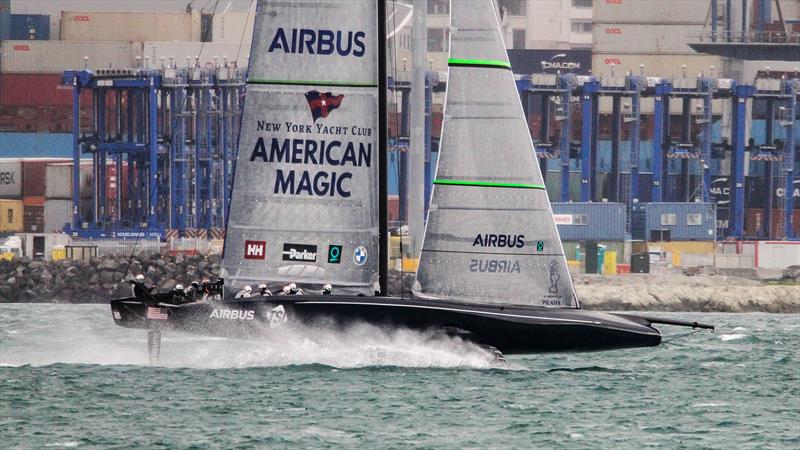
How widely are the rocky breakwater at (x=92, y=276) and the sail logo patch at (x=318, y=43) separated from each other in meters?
29.1

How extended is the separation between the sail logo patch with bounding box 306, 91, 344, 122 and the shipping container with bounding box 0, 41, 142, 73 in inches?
3022

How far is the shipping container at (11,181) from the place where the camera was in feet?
269

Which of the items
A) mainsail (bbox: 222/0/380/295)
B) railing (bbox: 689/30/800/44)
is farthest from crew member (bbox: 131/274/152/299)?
railing (bbox: 689/30/800/44)

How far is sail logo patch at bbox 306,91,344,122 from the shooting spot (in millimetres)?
22422

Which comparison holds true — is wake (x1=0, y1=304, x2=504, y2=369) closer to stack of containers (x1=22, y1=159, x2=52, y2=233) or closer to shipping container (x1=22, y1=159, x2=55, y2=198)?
stack of containers (x1=22, y1=159, x2=52, y2=233)

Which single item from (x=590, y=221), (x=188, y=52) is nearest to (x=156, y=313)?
(x=590, y=221)

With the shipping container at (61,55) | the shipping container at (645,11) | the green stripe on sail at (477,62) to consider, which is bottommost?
the green stripe on sail at (477,62)

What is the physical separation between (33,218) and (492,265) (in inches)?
2449

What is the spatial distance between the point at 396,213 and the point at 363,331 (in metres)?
58.4

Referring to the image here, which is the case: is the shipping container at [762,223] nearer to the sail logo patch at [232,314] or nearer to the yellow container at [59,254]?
the yellow container at [59,254]

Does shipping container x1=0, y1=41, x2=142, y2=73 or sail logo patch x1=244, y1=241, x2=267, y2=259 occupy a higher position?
shipping container x1=0, y1=41, x2=142, y2=73

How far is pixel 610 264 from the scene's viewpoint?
6488 centimetres

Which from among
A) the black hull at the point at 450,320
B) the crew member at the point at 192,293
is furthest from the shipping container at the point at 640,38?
the black hull at the point at 450,320

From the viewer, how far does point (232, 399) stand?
68.8ft
